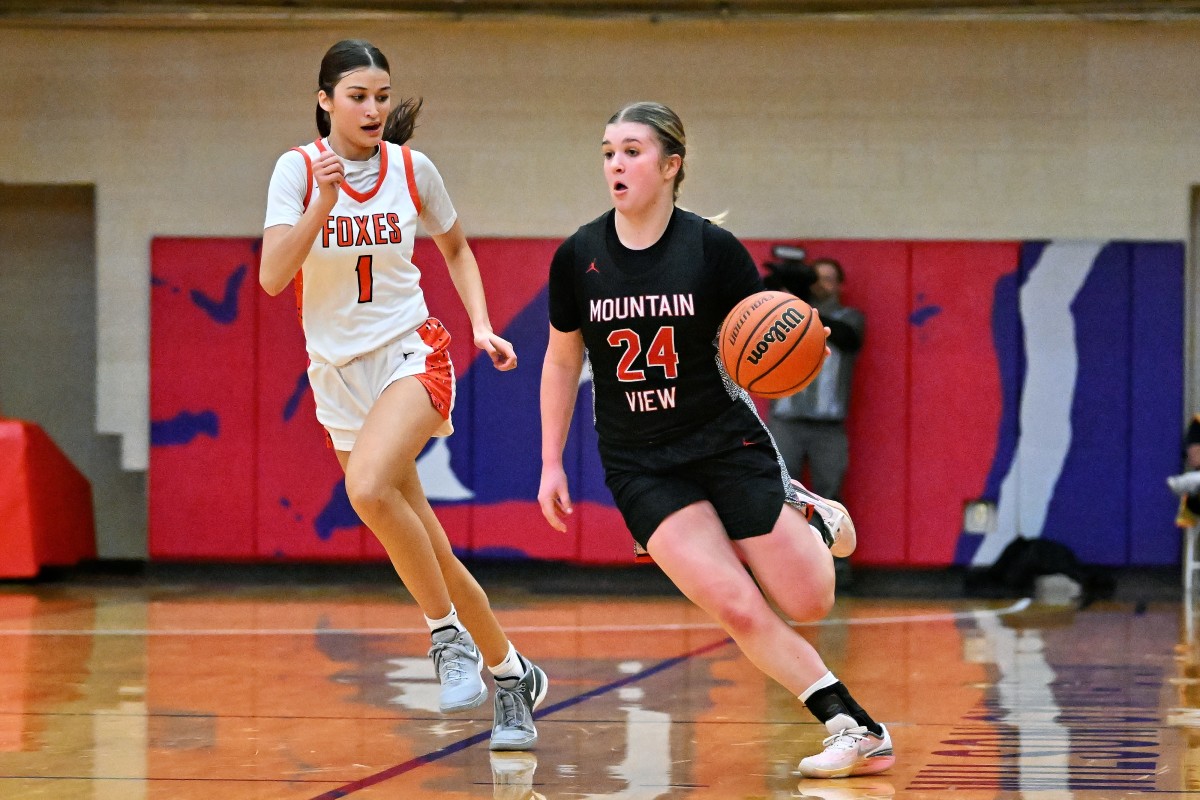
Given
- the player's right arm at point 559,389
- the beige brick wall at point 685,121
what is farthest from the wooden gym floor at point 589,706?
the beige brick wall at point 685,121

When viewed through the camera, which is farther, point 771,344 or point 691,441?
point 691,441

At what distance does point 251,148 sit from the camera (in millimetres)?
10359

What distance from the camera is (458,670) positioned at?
14.8 ft

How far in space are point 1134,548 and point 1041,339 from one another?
141 centimetres

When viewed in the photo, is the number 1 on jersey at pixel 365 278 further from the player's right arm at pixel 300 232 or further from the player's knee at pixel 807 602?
the player's knee at pixel 807 602

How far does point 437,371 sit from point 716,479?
94cm

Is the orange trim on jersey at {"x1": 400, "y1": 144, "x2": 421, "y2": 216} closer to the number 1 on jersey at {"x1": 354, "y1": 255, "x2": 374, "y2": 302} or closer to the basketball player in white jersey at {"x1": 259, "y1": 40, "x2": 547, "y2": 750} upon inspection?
the basketball player in white jersey at {"x1": 259, "y1": 40, "x2": 547, "y2": 750}

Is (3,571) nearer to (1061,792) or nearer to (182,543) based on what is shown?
(182,543)

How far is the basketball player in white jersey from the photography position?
4.38m

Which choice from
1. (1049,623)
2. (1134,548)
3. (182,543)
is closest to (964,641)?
(1049,623)

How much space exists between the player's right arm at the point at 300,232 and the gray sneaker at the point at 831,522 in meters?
1.45

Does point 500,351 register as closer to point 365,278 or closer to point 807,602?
point 365,278

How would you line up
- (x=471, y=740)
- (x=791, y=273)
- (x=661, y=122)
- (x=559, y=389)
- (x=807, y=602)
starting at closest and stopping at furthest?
1. (x=807, y=602)
2. (x=661, y=122)
3. (x=559, y=389)
4. (x=471, y=740)
5. (x=791, y=273)

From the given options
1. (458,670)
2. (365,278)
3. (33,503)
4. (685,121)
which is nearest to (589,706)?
(458,670)
